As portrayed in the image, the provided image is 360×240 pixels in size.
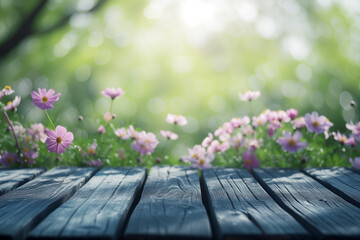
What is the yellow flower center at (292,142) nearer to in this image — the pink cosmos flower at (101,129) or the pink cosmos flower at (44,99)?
the pink cosmos flower at (101,129)

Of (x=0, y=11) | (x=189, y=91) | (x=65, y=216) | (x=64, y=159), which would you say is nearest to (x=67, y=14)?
(x=0, y=11)

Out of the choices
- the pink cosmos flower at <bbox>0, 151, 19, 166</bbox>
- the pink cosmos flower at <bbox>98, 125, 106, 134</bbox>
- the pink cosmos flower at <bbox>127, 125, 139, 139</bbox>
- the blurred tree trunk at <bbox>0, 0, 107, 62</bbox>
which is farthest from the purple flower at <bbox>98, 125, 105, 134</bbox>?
the blurred tree trunk at <bbox>0, 0, 107, 62</bbox>

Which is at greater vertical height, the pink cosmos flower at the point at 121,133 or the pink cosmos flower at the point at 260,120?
the pink cosmos flower at the point at 121,133

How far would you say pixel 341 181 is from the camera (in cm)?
200

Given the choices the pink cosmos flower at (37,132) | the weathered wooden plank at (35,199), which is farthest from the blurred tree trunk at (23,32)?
the weathered wooden plank at (35,199)

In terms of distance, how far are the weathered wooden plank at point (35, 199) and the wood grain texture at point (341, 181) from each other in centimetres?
129

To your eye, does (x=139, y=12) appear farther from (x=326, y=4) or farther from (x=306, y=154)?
(x=306, y=154)

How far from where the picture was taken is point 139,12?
1161 centimetres

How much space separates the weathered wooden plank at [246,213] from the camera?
1.17m

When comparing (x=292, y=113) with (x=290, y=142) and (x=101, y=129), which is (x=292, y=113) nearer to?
(x=290, y=142)

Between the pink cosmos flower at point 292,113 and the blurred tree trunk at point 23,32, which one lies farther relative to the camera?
the blurred tree trunk at point 23,32

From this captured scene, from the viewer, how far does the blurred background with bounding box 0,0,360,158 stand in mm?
11500

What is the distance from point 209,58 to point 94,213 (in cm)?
1170

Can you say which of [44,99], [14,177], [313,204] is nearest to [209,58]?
[44,99]
